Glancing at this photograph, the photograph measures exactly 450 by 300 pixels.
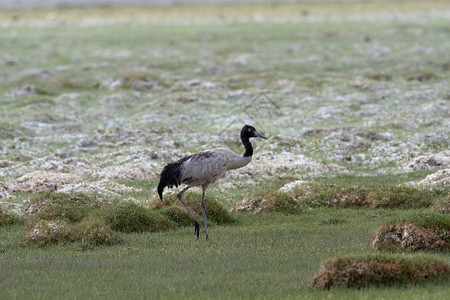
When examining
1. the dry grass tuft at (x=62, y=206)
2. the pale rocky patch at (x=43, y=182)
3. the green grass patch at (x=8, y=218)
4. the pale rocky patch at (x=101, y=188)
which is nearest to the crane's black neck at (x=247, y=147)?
the dry grass tuft at (x=62, y=206)

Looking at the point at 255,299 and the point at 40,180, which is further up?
the point at 255,299

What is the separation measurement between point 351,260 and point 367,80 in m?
39.4

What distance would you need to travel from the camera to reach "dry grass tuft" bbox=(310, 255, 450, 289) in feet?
46.6

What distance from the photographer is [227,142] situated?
36.3 metres

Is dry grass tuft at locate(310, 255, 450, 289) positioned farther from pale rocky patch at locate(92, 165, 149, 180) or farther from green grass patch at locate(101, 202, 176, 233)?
pale rocky patch at locate(92, 165, 149, 180)

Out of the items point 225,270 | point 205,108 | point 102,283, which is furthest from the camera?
point 205,108

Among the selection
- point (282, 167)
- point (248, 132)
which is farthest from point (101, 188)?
point (282, 167)

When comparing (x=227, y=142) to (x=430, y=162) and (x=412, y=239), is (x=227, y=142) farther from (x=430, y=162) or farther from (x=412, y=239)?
(x=412, y=239)

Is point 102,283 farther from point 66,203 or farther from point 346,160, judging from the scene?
point 346,160

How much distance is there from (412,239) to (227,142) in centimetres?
1942

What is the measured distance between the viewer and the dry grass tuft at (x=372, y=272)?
559 inches

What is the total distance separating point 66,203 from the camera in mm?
23219

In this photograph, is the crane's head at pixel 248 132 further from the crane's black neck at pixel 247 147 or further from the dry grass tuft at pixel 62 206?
the dry grass tuft at pixel 62 206

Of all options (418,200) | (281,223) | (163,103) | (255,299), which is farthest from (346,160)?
(255,299)
